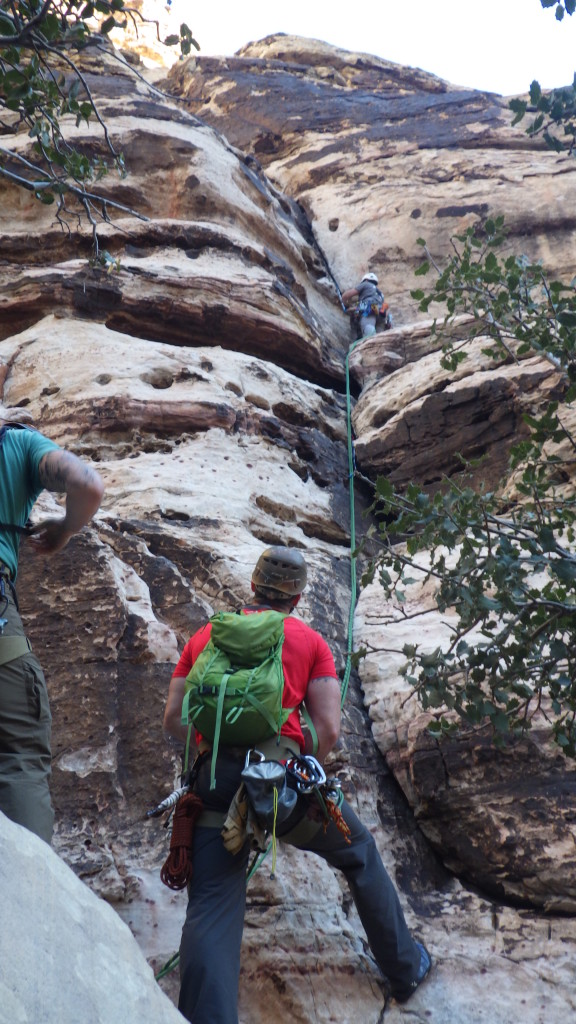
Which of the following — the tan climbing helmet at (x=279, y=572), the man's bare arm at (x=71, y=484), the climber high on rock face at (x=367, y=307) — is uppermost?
the climber high on rock face at (x=367, y=307)

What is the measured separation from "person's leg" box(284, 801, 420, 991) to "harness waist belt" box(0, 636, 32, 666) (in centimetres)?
150

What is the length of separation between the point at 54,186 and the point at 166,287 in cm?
385

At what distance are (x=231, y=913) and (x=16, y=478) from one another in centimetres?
205

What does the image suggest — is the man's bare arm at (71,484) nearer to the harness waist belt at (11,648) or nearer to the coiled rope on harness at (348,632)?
the harness waist belt at (11,648)

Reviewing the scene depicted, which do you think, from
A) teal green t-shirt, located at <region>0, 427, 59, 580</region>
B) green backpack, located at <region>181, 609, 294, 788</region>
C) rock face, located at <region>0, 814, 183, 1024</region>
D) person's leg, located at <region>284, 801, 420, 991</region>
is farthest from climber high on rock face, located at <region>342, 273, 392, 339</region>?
rock face, located at <region>0, 814, 183, 1024</region>

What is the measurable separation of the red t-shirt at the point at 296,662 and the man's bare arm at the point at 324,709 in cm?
4

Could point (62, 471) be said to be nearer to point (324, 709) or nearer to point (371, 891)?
point (324, 709)

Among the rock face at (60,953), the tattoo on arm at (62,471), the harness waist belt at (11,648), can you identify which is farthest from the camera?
the tattoo on arm at (62,471)

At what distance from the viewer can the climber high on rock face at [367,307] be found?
12.1 m

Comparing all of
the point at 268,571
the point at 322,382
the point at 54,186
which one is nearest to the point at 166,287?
the point at 322,382

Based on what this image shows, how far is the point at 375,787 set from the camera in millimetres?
5695

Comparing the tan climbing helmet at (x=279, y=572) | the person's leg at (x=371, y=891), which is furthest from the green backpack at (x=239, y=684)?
the person's leg at (x=371, y=891)

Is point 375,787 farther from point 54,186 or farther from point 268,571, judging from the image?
point 54,186

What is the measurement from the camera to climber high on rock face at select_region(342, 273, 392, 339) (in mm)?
12125
